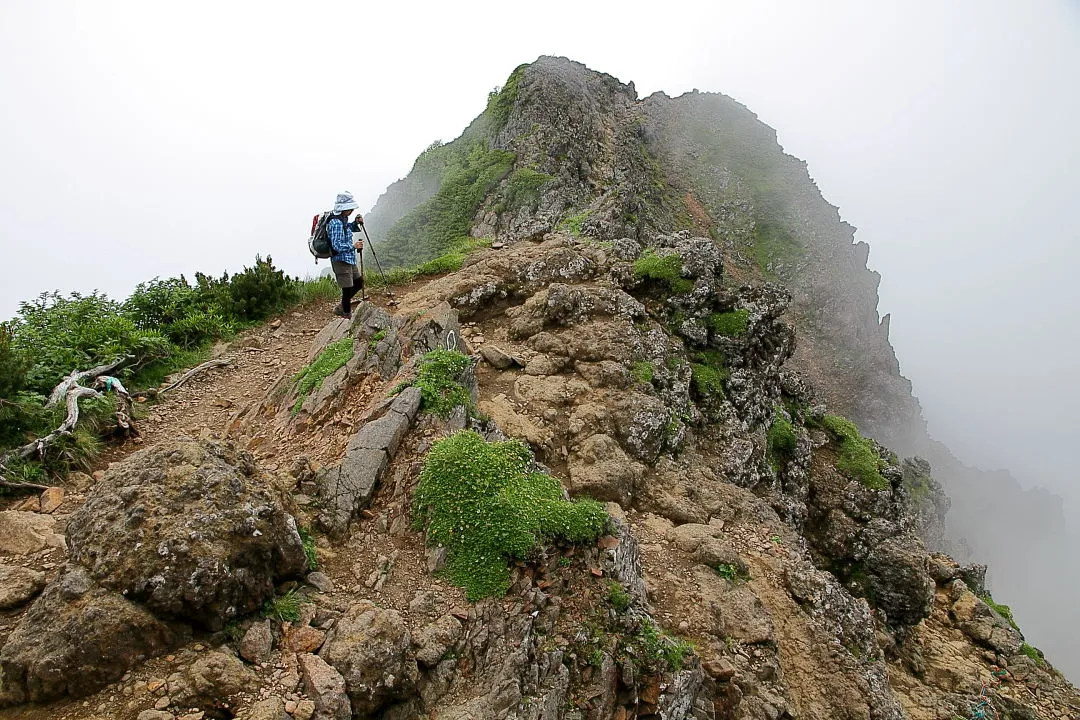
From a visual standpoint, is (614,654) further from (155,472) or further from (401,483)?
(155,472)

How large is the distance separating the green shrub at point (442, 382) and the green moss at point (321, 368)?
1.67 meters

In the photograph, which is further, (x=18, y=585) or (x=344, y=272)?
(x=344, y=272)

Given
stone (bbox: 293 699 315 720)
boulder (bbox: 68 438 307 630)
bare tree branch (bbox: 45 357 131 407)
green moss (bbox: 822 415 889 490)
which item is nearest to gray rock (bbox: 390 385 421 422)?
boulder (bbox: 68 438 307 630)

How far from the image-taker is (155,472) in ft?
17.1

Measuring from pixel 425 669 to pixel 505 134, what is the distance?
39485mm

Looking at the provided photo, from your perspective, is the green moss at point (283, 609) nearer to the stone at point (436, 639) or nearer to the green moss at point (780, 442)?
the stone at point (436, 639)

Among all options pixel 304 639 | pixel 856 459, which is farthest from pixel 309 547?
pixel 856 459

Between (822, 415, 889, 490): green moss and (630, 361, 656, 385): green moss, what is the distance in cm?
796

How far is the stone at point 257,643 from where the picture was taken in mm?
4863

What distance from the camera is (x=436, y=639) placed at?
5734 mm

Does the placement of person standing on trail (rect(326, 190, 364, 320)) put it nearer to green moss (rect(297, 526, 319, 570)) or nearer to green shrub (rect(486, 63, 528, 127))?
green moss (rect(297, 526, 319, 570))

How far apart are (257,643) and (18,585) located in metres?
2.19

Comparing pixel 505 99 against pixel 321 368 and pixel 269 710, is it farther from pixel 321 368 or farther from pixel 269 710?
pixel 269 710

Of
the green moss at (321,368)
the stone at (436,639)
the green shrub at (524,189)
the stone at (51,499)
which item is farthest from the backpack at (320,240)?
the green shrub at (524,189)
